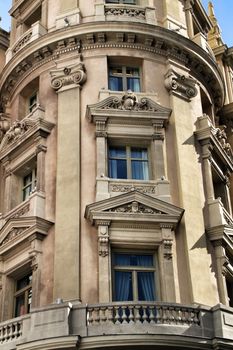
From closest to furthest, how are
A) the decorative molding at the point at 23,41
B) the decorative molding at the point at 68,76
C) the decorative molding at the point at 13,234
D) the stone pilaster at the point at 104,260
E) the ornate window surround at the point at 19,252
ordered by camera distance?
1. the stone pilaster at the point at 104,260
2. the ornate window surround at the point at 19,252
3. the decorative molding at the point at 13,234
4. the decorative molding at the point at 68,76
5. the decorative molding at the point at 23,41

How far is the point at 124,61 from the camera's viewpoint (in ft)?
97.0

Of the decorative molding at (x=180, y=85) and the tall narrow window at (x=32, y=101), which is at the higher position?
the tall narrow window at (x=32, y=101)

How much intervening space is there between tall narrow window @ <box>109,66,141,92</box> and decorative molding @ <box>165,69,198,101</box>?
1.37 m

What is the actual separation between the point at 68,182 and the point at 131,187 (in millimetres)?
2378

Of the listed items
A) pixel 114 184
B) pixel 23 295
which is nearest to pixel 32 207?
pixel 114 184

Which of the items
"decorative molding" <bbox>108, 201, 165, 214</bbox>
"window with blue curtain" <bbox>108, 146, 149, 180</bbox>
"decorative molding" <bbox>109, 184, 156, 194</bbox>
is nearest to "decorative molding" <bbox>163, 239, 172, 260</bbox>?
"decorative molding" <bbox>108, 201, 165, 214</bbox>

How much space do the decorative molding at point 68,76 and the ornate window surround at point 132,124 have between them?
1.48 meters

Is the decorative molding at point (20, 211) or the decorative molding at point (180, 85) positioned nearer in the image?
the decorative molding at point (20, 211)

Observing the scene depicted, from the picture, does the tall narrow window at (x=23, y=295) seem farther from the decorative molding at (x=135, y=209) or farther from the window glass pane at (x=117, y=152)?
the window glass pane at (x=117, y=152)

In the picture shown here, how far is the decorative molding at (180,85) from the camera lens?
28.7m

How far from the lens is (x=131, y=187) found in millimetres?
26016

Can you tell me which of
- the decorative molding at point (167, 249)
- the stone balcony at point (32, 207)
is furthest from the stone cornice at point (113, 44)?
the decorative molding at point (167, 249)

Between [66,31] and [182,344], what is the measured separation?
14.5 m

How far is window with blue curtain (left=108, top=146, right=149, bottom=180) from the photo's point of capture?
2697 centimetres
